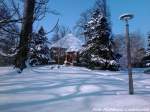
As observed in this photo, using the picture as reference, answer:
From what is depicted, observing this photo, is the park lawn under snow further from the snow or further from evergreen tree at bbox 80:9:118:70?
the snow

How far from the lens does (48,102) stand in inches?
270

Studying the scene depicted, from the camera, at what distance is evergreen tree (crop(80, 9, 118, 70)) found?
27734mm

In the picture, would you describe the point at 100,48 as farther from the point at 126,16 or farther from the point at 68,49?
the point at 126,16

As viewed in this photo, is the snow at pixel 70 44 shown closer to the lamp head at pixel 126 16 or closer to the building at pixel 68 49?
the building at pixel 68 49

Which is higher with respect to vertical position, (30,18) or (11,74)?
(30,18)

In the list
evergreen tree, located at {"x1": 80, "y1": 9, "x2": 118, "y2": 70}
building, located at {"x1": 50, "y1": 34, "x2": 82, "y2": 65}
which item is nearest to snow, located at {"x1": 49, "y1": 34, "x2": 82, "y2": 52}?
building, located at {"x1": 50, "y1": 34, "x2": 82, "y2": 65}

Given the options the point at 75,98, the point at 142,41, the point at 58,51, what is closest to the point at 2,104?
the point at 75,98

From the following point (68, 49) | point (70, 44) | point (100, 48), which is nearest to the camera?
point (100, 48)

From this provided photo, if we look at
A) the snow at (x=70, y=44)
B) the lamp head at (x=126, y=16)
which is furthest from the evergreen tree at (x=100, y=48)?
the lamp head at (x=126, y=16)

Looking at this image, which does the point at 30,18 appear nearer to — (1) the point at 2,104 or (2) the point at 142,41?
(1) the point at 2,104

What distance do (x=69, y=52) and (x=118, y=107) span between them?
31.1 m

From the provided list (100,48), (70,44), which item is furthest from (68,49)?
(100,48)

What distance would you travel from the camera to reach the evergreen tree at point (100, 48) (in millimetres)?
27734

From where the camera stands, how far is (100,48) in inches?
1112
